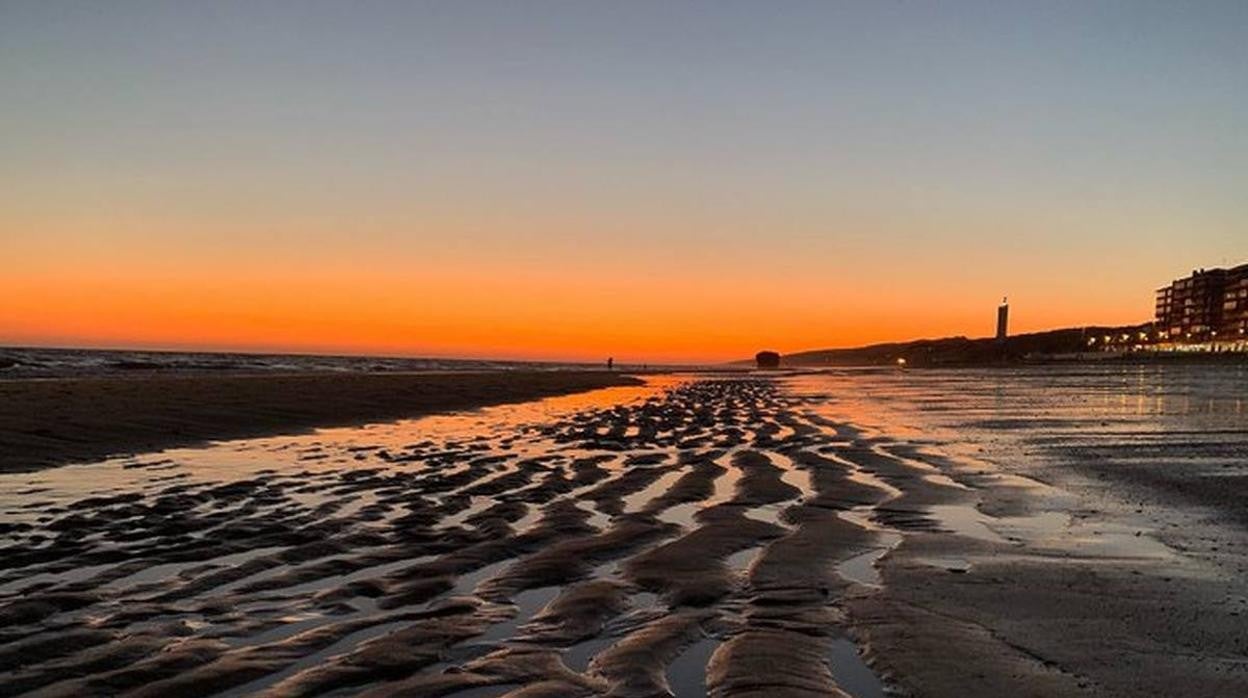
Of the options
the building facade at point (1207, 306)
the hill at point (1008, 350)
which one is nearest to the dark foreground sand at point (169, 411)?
the hill at point (1008, 350)

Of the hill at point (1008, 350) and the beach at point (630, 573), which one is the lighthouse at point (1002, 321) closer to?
the hill at point (1008, 350)

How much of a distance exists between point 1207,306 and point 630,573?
8188 inches

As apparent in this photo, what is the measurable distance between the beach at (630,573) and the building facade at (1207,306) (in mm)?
169287

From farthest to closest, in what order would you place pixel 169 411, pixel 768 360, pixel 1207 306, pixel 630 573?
pixel 1207 306 → pixel 768 360 → pixel 169 411 → pixel 630 573

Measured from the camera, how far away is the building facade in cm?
16531

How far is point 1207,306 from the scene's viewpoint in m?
180

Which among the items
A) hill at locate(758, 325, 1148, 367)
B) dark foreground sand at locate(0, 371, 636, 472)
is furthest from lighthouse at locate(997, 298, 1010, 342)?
dark foreground sand at locate(0, 371, 636, 472)

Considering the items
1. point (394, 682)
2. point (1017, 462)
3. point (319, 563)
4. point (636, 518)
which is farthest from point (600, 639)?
point (1017, 462)

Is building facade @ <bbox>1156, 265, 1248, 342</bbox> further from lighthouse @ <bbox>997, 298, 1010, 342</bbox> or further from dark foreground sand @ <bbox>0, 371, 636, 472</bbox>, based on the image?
dark foreground sand @ <bbox>0, 371, 636, 472</bbox>

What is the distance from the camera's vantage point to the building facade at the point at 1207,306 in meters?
165

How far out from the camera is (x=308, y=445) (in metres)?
14.8

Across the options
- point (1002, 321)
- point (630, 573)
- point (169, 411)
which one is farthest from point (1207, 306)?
point (630, 573)

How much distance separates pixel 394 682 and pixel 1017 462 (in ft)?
32.8

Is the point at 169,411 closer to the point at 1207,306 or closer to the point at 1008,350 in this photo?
the point at 1008,350
